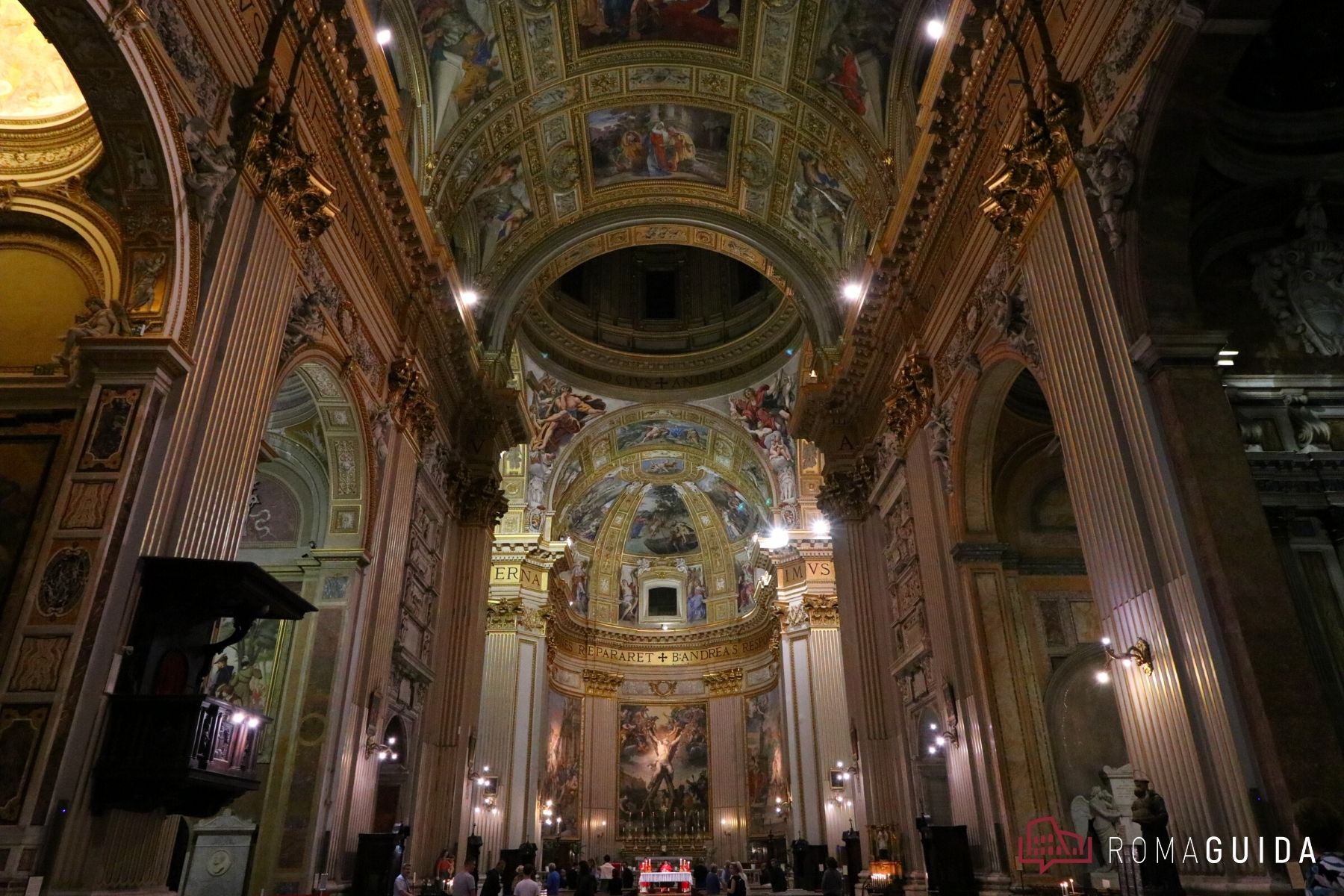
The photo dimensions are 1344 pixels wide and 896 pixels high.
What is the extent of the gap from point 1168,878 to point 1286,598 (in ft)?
7.37

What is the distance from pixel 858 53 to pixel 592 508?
2167cm

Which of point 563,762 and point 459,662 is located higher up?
point 459,662

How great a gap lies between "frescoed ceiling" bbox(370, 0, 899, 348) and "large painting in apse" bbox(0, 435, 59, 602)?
26.7 feet

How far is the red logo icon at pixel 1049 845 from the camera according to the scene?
9.88m

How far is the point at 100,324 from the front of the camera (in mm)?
7039

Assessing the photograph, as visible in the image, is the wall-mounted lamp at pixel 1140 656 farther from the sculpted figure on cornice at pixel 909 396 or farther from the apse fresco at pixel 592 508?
the apse fresco at pixel 592 508

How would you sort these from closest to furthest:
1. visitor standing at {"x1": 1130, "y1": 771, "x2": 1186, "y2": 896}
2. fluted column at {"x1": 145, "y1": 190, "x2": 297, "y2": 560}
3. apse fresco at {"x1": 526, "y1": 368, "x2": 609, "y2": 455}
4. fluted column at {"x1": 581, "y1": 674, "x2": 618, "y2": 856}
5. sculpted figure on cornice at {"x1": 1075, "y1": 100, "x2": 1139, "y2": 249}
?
visitor standing at {"x1": 1130, "y1": 771, "x2": 1186, "y2": 896} < fluted column at {"x1": 145, "y1": 190, "x2": 297, "y2": 560} < sculpted figure on cornice at {"x1": 1075, "y1": 100, "x2": 1139, "y2": 249} < apse fresco at {"x1": 526, "y1": 368, "x2": 609, "y2": 455} < fluted column at {"x1": 581, "y1": 674, "x2": 618, "y2": 856}

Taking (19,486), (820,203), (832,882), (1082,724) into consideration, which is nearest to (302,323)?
(19,486)

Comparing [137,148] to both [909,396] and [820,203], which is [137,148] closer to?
[909,396]

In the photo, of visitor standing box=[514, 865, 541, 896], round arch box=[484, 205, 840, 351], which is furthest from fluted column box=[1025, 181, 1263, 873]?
round arch box=[484, 205, 840, 351]

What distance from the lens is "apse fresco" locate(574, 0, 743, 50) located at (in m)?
15.4

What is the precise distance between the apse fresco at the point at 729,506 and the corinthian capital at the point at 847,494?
13584 millimetres

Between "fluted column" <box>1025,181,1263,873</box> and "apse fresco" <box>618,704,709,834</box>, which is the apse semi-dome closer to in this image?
"apse fresco" <box>618,704,709,834</box>

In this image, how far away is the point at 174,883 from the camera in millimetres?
11273
